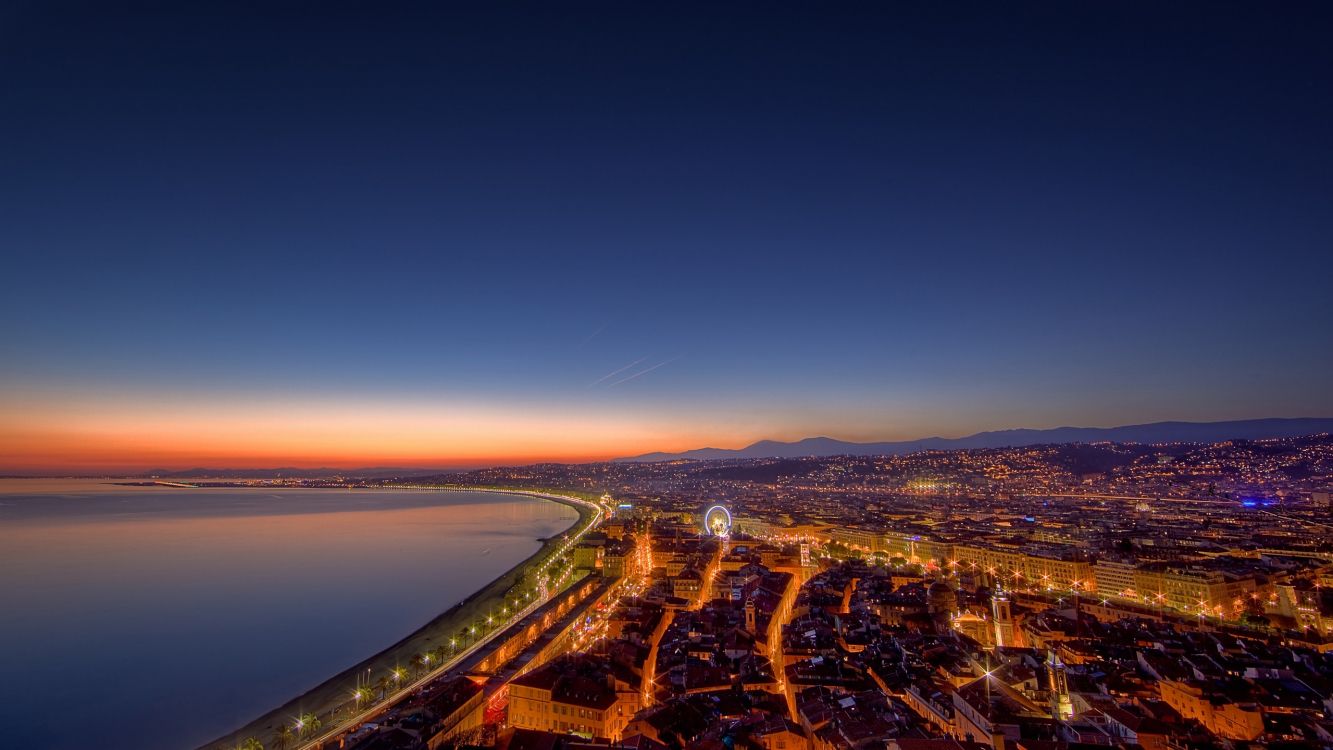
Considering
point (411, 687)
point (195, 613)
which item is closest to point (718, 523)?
point (195, 613)

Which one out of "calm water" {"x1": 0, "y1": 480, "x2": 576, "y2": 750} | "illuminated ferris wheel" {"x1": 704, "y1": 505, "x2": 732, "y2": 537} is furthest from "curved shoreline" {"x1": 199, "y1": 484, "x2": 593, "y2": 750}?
"illuminated ferris wheel" {"x1": 704, "y1": 505, "x2": 732, "y2": 537}

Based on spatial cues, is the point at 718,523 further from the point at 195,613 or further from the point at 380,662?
the point at 195,613

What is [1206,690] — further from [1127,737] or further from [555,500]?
[555,500]

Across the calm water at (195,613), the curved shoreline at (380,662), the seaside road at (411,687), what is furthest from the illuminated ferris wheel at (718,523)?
the seaside road at (411,687)

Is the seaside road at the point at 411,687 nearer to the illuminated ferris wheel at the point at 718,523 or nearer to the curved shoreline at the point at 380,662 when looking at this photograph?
the curved shoreline at the point at 380,662

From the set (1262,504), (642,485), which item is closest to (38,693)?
(1262,504)

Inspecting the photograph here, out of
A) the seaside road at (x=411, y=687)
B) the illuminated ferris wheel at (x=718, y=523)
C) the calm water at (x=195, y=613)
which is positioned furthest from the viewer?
the illuminated ferris wheel at (x=718, y=523)
